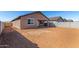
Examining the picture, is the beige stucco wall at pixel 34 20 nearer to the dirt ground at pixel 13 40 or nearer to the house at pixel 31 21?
the house at pixel 31 21

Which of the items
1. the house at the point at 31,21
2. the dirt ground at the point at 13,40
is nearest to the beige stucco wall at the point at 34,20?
the house at the point at 31,21

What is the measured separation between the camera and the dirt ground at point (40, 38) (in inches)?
79.2

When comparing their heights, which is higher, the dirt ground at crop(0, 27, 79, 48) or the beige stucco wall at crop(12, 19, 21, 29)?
the beige stucco wall at crop(12, 19, 21, 29)

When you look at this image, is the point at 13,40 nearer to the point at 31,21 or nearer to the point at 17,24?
the point at 17,24

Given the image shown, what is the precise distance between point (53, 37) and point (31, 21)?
32cm

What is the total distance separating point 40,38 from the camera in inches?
79.2

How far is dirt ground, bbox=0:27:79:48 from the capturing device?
2.01m

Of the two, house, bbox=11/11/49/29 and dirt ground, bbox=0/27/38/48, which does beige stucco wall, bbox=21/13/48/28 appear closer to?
house, bbox=11/11/49/29

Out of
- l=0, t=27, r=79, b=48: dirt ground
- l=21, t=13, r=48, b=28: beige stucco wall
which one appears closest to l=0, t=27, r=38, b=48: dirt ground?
l=0, t=27, r=79, b=48: dirt ground

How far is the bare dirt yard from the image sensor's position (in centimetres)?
201
